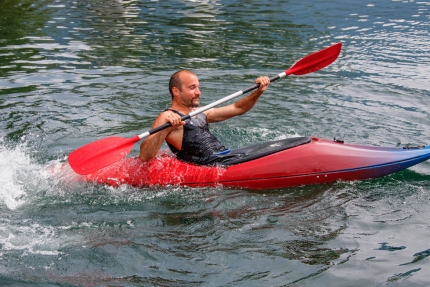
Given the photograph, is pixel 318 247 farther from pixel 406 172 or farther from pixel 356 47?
pixel 356 47

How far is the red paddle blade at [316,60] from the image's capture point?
7.18 m

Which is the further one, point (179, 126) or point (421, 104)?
point (421, 104)

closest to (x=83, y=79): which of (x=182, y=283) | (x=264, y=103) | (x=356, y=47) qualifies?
(x=264, y=103)

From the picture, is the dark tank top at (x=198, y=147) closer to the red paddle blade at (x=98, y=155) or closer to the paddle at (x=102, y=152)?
the paddle at (x=102, y=152)

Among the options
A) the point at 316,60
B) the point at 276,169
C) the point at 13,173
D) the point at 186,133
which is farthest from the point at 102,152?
the point at 316,60

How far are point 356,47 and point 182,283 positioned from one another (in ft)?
32.0

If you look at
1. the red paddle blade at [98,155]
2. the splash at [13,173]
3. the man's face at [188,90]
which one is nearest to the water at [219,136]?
the splash at [13,173]

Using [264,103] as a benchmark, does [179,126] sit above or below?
above

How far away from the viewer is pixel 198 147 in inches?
242

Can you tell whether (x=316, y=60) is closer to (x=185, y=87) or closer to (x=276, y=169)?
(x=276, y=169)

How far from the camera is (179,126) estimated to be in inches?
233

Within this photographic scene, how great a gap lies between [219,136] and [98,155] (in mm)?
2262

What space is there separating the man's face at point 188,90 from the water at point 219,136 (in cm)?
91

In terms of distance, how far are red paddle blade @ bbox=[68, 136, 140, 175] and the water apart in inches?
13.2
